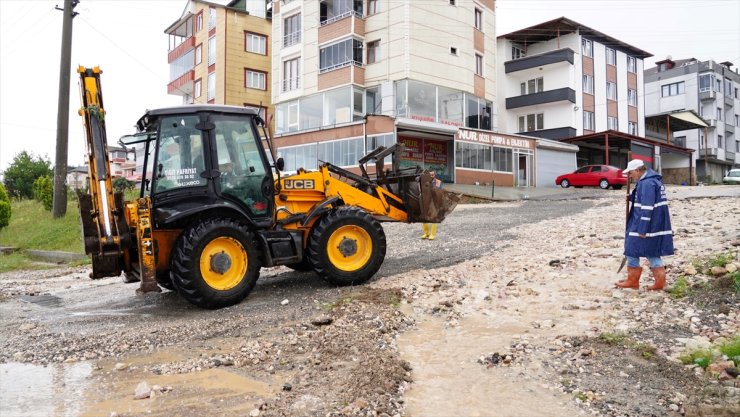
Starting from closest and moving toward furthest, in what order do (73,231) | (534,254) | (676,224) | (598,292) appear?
1. (598,292)
2. (534,254)
3. (676,224)
4. (73,231)

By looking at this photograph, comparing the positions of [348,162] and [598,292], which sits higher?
[348,162]

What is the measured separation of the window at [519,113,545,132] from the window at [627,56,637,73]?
460 inches

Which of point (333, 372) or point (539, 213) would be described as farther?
point (539, 213)

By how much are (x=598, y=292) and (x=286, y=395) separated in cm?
461

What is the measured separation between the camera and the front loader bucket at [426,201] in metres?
9.26

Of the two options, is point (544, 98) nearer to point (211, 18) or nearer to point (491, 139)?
point (491, 139)

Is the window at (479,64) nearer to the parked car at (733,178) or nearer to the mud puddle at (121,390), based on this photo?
the parked car at (733,178)

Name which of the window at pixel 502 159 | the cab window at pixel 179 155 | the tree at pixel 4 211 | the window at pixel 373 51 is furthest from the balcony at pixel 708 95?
the cab window at pixel 179 155

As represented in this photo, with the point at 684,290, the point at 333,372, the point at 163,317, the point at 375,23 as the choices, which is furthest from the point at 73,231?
the point at 375,23

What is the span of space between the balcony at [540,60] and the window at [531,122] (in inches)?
147

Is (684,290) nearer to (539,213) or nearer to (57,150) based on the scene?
(539,213)

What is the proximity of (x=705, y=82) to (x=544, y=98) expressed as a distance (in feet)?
91.3

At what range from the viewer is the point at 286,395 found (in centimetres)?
443

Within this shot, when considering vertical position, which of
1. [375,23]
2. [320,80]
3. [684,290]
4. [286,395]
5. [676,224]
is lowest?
[286,395]
